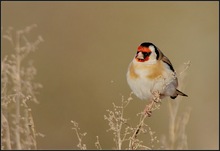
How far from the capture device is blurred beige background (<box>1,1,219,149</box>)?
7.57 m

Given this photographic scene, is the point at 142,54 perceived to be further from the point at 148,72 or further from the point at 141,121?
the point at 141,121

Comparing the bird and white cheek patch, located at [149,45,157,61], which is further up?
white cheek patch, located at [149,45,157,61]

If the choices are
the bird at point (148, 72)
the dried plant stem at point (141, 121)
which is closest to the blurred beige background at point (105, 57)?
the bird at point (148, 72)

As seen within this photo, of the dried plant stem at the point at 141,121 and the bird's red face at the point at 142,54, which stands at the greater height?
the bird's red face at the point at 142,54

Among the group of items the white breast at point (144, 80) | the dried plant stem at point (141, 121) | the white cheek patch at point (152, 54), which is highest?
the white cheek patch at point (152, 54)

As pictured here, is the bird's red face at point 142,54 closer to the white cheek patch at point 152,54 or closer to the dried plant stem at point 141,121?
the white cheek patch at point 152,54

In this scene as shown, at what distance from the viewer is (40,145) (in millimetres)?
7000

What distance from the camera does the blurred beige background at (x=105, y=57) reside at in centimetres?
757

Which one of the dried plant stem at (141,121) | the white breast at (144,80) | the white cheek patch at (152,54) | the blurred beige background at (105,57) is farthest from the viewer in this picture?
the blurred beige background at (105,57)

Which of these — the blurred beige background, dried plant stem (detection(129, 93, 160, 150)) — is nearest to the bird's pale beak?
dried plant stem (detection(129, 93, 160, 150))

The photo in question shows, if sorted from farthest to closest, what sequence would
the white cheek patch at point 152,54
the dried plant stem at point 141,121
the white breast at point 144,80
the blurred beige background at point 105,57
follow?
1. the blurred beige background at point 105,57
2. the white cheek patch at point 152,54
3. the white breast at point 144,80
4. the dried plant stem at point 141,121

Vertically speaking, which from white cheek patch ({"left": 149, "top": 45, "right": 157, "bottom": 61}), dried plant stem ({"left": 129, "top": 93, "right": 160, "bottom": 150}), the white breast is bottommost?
dried plant stem ({"left": 129, "top": 93, "right": 160, "bottom": 150})

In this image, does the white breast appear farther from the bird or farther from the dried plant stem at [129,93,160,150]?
the dried plant stem at [129,93,160,150]

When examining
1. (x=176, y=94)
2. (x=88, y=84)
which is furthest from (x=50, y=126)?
(x=176, y=94)
